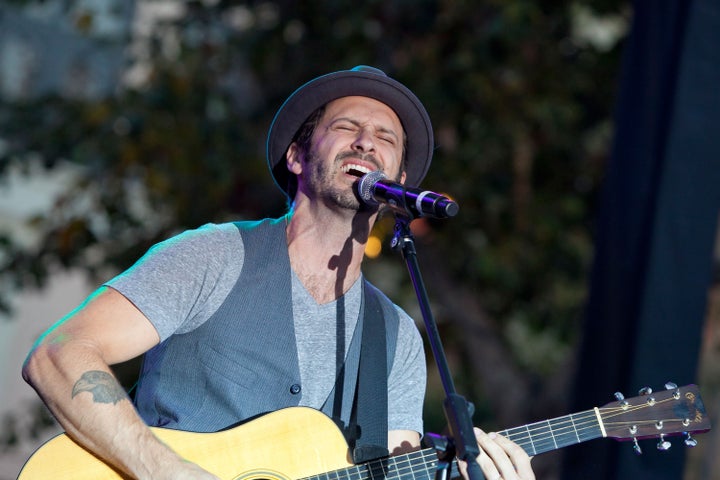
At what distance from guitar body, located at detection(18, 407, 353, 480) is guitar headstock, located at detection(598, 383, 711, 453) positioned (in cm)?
93

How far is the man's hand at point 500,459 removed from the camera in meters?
2.86

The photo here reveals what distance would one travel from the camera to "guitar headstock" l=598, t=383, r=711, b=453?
315 centimetres

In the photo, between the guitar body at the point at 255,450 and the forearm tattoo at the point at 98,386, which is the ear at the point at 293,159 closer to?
the guitar body at the point at 255,450

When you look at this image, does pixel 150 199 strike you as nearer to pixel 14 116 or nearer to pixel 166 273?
pixel 14 116

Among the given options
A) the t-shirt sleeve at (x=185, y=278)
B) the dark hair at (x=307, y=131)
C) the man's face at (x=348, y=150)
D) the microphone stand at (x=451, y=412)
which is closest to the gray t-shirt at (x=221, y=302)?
the t-shirt sleeve at (x=185, y=278)

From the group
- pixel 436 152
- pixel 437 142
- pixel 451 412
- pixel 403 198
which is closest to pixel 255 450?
pixel 451 412

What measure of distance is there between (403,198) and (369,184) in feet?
1.08

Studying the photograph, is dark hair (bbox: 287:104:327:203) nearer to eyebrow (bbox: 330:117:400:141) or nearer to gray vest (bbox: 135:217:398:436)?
eyebrow (bbox: 330:117:400:141)

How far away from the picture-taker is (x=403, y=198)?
9.07 ft

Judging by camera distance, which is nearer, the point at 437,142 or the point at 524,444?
the point at 524,444

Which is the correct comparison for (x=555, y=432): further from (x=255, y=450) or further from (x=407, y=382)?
(x=255, y=450)

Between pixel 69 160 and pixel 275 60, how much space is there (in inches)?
79.5

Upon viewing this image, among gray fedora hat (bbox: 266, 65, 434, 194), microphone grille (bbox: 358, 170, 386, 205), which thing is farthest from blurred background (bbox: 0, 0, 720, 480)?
microphone grille (bbox: 358, 170, 386, 205)

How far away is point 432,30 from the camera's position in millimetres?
7688
